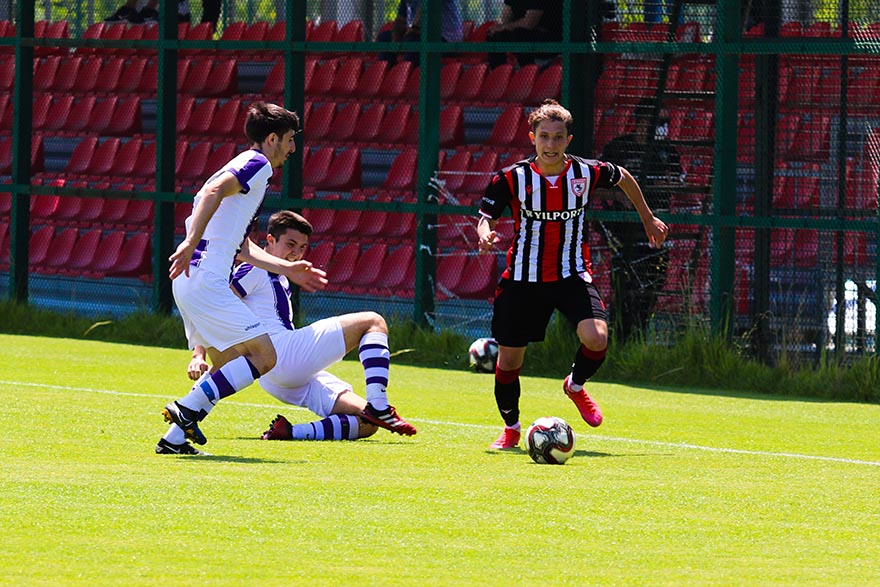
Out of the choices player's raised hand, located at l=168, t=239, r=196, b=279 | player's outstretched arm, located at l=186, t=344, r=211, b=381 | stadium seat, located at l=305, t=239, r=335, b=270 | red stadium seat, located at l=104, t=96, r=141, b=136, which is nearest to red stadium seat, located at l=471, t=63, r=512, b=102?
stadium seat, located at l=305, t=239, r=335, b=270

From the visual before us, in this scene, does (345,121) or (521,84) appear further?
(345,121)

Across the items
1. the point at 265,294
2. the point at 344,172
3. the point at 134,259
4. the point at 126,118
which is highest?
the point at 126,118

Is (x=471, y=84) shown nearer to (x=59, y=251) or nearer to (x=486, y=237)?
(x=59, y=251)

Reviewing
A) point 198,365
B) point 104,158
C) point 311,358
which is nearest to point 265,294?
point 311,358

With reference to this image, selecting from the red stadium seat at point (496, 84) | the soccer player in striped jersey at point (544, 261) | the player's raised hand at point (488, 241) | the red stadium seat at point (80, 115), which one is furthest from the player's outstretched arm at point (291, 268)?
the red stadium seat at point (80, 115)

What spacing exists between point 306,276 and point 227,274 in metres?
0.50

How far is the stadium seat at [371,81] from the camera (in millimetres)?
18703

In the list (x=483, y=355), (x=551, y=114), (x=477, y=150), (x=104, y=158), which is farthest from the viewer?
(x=104, y=158)

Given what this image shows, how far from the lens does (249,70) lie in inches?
813

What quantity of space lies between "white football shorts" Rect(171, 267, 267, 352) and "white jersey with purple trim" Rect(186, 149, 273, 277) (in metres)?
0.07

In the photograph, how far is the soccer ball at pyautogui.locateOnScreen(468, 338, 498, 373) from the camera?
46.2ft

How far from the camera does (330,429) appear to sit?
9055 millimetres

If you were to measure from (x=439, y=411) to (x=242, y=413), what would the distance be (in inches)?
53.1

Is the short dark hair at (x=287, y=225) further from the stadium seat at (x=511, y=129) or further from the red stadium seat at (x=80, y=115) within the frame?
the red stadium seat at (x=80, y=115)
